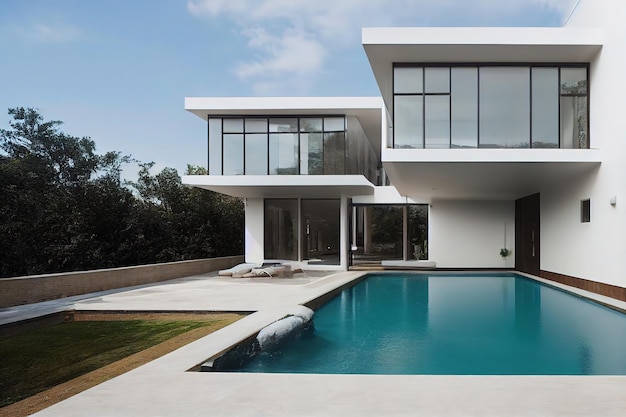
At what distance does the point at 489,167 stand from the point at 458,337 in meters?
5.52

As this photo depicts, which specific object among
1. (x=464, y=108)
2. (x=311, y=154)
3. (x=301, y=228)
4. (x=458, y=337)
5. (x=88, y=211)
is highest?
(x=464, y=108)

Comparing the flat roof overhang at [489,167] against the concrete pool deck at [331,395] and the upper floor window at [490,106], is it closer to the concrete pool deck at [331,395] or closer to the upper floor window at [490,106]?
the upper floor window at [490,106]

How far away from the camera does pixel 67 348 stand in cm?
628

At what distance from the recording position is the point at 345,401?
382cm

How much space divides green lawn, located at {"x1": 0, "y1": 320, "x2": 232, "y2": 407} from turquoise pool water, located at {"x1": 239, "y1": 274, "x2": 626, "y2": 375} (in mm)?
1736

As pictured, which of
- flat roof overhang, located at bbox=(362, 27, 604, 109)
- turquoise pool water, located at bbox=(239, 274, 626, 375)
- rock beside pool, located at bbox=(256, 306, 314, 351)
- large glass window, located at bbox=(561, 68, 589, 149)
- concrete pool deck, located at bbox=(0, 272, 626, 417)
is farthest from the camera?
large glass window, located at bbox=(561, 68, 589, 149)

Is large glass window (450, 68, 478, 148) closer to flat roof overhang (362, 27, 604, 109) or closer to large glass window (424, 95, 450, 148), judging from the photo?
large glass window (424, 95, 450, 148)

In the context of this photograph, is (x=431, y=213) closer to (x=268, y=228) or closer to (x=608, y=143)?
(x=268, y=228)

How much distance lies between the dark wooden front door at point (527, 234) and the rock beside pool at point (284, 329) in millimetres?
10866

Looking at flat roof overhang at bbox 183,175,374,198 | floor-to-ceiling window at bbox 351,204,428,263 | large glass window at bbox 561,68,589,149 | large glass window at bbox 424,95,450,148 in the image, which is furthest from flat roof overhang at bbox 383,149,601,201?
floor-to-ceiling window at bbox 351,204,428,263

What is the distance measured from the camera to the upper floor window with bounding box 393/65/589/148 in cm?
1113

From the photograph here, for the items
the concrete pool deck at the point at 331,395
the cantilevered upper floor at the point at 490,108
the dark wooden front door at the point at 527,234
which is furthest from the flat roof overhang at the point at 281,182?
the concrete pool deck at the point at 331,395

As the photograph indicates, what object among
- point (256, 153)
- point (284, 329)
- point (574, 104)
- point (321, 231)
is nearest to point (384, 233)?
point (321, 231)

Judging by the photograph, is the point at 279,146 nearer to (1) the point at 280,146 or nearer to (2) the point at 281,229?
(1) the point at 280,146
